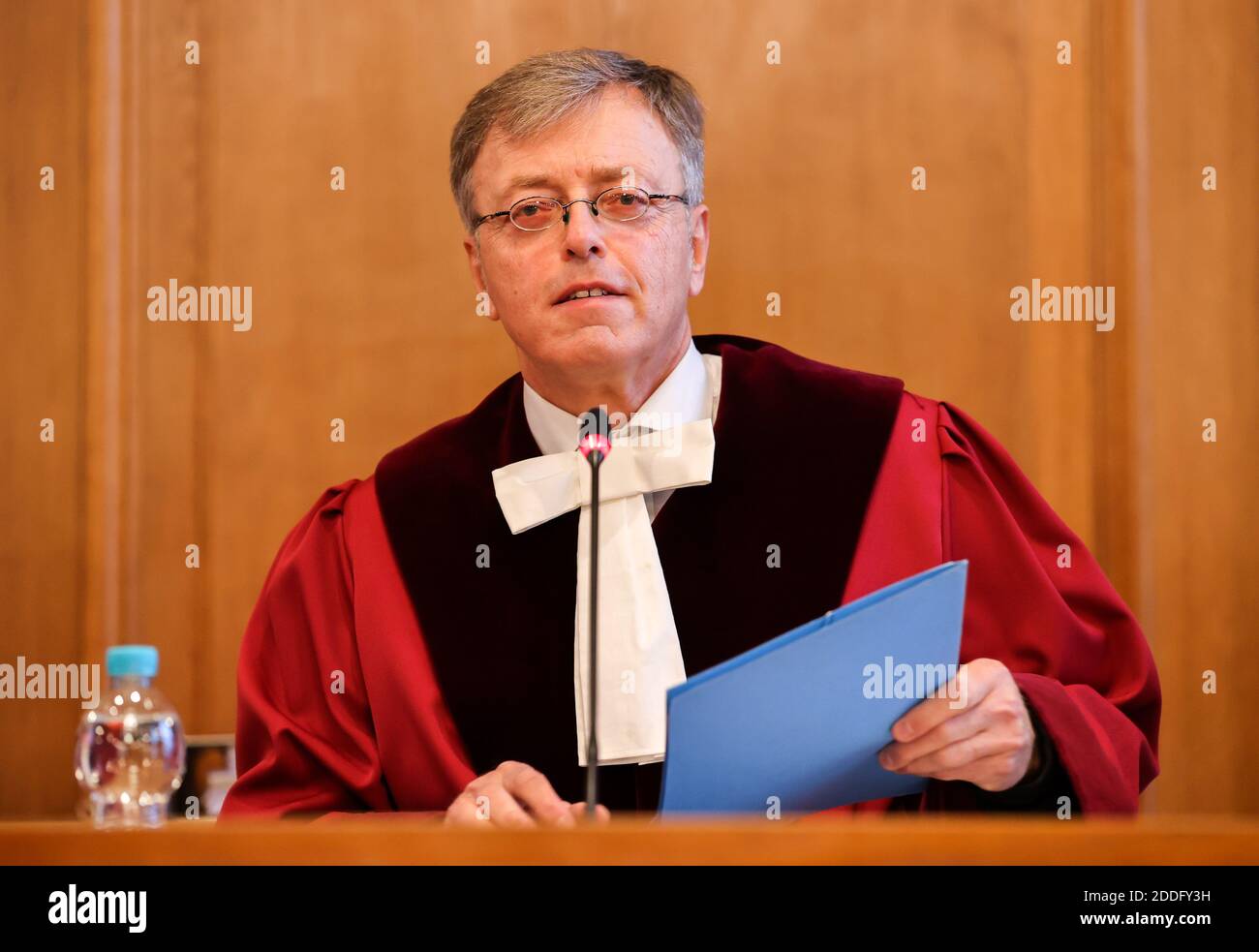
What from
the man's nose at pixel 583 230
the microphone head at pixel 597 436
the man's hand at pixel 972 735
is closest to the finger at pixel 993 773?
the man's hand at pixel 972 735

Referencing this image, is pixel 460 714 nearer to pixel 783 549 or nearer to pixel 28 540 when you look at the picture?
pixel 783 549

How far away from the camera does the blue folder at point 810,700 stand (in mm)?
1743

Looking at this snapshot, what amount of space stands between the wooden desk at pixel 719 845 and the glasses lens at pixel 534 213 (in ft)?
5.67

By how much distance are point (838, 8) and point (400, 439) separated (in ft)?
5.08

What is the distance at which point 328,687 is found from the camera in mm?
2711

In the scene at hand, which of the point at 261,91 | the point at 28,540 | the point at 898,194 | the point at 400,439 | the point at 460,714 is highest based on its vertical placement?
the point at 261,91

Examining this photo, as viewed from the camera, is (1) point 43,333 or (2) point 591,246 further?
(1) point 43,333

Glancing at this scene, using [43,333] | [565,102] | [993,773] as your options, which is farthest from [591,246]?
[43,333]

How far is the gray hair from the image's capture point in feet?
9.11

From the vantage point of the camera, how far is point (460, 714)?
267cm

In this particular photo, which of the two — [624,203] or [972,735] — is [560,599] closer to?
[624,203]

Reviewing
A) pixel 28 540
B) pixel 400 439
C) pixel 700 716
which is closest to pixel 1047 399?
pixel 400 439

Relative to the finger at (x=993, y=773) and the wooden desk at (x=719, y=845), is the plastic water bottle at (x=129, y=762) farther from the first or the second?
the finger at (x=993, y=773)

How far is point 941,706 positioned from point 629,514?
0.89 meters
